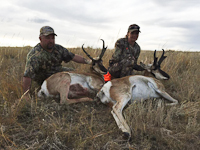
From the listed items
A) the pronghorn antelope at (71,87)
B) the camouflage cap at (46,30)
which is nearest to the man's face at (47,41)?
the camouflage cap at (46,30)

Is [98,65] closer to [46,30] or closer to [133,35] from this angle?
[133,35]

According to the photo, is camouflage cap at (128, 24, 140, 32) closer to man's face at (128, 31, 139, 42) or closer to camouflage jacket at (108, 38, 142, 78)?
man's face at (128, 31, 139, 42)

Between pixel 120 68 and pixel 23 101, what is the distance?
3043 millimetres

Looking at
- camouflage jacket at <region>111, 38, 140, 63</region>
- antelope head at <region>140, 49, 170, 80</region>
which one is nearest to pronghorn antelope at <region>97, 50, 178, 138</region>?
antelope head at <region>140, 49, 170, 80</region>

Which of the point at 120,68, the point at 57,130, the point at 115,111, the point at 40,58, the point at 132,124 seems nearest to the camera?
the point at 57,130

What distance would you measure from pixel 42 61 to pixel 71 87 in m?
1.37

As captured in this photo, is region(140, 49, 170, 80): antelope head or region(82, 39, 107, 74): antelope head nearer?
region(140, 49, 170, 80): antelope head

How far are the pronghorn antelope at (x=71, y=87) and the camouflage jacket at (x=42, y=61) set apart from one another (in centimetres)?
64

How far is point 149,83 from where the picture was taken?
12.1 feet

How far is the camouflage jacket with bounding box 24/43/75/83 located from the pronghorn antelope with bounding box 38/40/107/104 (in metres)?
0.64

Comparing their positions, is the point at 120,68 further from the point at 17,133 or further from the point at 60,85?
the point at 17,133

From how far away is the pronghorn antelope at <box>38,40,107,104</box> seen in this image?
145 inches

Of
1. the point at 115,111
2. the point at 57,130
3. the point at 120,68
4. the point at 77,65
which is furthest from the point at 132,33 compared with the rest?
the point at 57,130

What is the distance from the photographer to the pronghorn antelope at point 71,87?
369 cm
